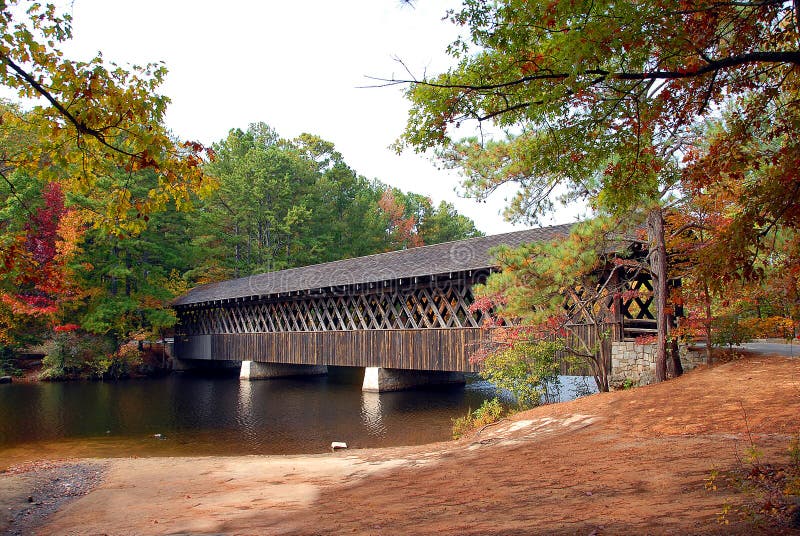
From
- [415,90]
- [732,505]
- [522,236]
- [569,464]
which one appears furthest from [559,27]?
[522,236]

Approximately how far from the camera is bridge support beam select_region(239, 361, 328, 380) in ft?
83.7

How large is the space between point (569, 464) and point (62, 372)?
2605 centimetres

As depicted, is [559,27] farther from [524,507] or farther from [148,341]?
[148,341]

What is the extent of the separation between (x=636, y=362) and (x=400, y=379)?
981 cm

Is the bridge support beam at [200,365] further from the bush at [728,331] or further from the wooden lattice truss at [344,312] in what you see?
the bush at [728,331]

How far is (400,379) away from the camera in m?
19.6

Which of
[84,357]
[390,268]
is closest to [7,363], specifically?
[84,357]

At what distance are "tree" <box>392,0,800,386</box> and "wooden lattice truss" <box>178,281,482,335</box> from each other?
427 inches

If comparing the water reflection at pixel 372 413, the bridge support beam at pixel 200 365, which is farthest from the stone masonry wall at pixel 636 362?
the bridge support beam at pixel 200 365

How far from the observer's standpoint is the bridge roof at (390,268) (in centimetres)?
1577

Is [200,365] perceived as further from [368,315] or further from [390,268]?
[390,268]

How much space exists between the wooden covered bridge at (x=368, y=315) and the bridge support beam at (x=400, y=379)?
34mm

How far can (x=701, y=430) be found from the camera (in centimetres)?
617

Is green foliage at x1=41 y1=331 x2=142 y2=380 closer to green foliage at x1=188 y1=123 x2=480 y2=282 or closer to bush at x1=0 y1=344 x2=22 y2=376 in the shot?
bush at x1=0 y1=344 x2=22 y2=376
